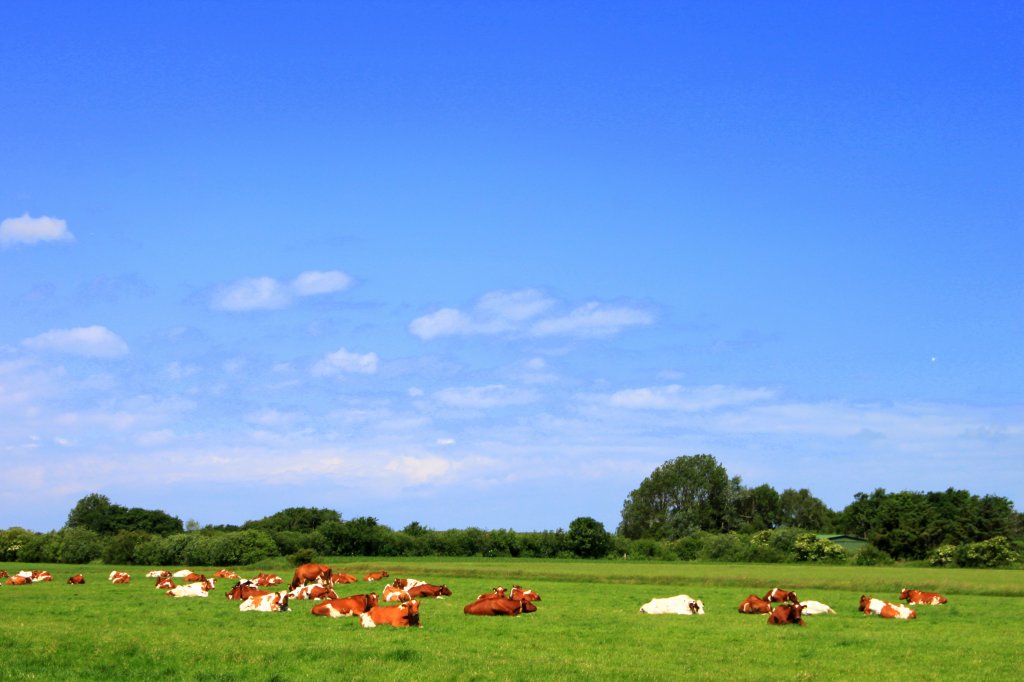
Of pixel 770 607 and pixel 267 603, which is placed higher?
pixel 267 603

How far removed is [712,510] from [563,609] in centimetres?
12106

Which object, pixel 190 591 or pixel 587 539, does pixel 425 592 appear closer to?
pixel 190 591

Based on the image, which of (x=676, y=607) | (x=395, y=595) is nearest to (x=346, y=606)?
(x=395, y=595)

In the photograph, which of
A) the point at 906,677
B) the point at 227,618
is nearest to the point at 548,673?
the point at 906,677

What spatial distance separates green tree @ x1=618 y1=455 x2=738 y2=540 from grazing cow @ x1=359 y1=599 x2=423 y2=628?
125119 mm

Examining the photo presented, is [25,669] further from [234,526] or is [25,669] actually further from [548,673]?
[234,526]

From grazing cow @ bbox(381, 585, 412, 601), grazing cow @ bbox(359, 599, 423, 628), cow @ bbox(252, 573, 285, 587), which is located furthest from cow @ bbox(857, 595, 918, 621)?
cow @ bbox(252, 573, 285, 587)

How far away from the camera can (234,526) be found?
10531cm

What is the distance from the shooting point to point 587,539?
101m

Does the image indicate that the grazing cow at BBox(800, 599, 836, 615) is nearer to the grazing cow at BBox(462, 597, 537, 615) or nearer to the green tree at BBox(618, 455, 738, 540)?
the grazing cow at BBox(462, 597, 537, 615)

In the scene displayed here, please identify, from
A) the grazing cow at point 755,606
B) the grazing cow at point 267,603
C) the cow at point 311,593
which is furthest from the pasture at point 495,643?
the grazing cow at point 755,606

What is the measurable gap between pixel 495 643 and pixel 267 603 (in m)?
11.3

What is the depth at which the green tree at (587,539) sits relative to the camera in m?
101

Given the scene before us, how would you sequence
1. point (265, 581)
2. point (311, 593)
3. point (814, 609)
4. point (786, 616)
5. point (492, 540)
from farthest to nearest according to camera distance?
1. point (492, 540)
2. point (265, 581)
3. point (311, 593)
4. point (814, 609)
5. point (786, 616)
